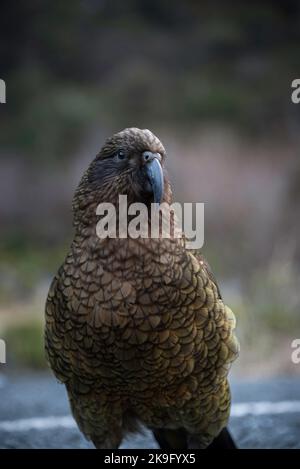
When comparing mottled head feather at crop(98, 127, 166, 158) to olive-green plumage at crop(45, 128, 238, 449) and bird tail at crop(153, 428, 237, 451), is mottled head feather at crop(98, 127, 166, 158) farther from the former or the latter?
bird tail at crop(153, 428, 237, 451)

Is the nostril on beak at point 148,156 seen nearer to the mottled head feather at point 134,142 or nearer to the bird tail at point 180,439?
the mottled head feather at point 134,142

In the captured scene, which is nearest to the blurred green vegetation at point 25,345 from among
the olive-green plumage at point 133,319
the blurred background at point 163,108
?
the blurred background at point 163,108

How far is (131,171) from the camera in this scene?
2.65 m

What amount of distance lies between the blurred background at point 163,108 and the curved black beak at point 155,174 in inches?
273

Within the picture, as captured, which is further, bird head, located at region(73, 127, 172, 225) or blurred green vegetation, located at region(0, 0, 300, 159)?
→ blurred green vegetation, located at region(0, 0, 300, 159)

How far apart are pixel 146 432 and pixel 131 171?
1.39 m

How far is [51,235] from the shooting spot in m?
10.4

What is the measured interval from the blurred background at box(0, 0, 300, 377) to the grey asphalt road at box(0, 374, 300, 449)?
14.4ft

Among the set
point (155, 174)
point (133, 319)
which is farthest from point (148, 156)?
point (133, 319)

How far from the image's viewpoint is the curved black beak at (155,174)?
2.56 m

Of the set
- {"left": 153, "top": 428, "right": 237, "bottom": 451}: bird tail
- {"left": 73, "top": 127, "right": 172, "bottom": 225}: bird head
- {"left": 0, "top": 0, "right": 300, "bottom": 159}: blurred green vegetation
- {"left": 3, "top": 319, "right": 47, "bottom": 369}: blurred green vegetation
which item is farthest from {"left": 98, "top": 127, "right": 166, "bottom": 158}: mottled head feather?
{"left": 0, "top": 0, "right": 300, "bottom": 159}: blurred green vegetation

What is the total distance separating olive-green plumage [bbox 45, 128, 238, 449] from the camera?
8.80ft

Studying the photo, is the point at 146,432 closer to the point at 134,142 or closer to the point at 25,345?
the point at 134,142

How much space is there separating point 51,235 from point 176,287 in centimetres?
784
